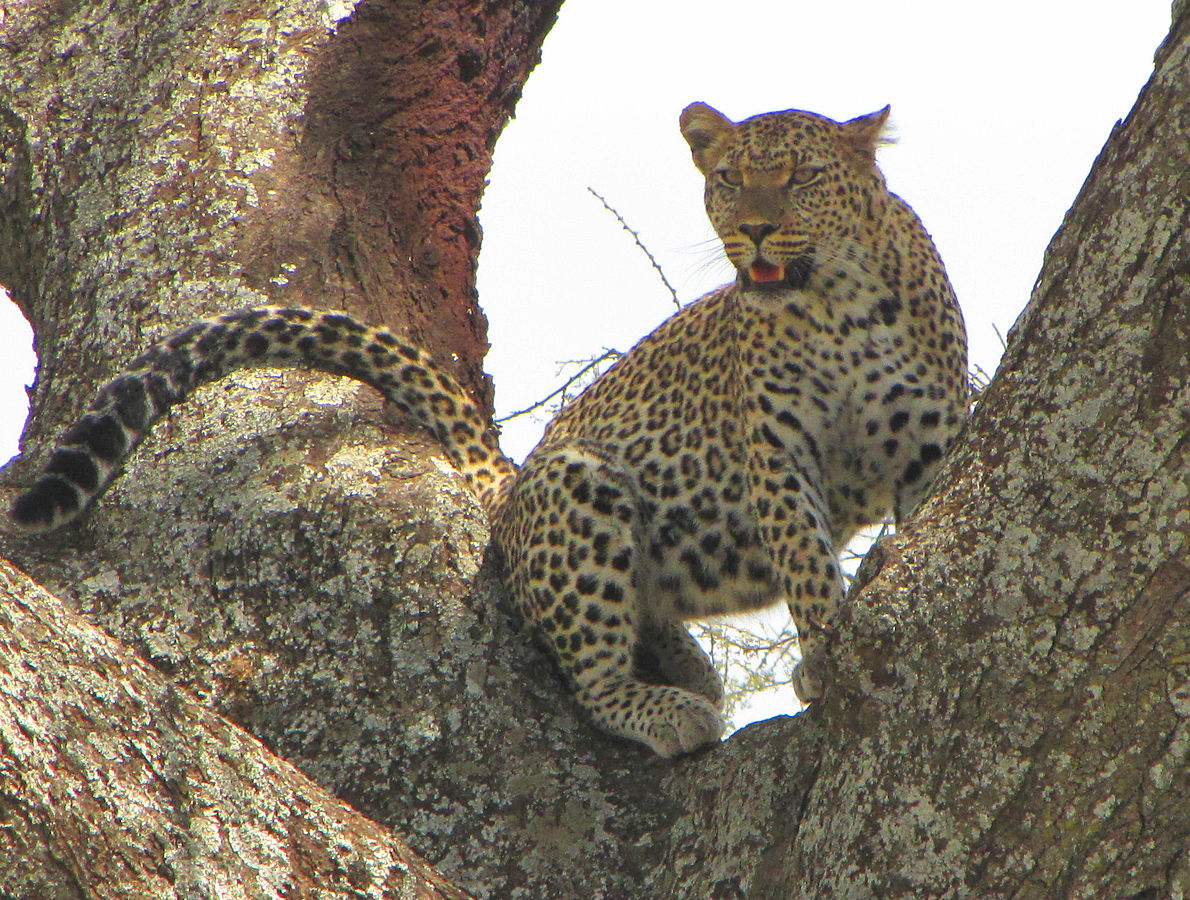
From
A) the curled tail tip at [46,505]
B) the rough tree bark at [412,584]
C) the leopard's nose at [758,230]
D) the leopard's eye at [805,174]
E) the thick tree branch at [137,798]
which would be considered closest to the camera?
the thick tree branch at [137,798]

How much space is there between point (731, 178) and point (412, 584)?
2.37 metres

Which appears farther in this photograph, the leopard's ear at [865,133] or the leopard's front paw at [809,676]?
the leopard's ear at [865,133]

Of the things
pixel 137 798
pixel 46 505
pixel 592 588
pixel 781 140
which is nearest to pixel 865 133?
pixel 781 140


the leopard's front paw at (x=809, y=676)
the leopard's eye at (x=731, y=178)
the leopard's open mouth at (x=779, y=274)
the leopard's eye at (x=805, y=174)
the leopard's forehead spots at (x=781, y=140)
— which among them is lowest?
the leopard's front paw at (x=809, y=676)

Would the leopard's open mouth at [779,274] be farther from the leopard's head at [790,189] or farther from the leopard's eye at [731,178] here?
the leopard's eye at [731,178]

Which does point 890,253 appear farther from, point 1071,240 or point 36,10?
point 36,10

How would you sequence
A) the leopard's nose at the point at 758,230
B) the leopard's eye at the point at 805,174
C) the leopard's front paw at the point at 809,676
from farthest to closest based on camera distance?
Result: the leopard's eye at the point at 805,174
the leopard's nose at the point at 758,230
the leopard's front paw at the point at 809,676

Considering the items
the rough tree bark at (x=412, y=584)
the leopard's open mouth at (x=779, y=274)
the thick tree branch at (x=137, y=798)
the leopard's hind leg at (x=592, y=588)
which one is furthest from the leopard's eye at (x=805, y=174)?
the thick tree branch at (x=137, y=798)

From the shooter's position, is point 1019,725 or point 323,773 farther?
point 323,773

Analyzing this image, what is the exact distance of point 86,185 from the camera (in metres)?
5.79

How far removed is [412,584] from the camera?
13.7 feet

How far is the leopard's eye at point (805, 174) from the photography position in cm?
554

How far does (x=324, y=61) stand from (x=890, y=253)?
2.64m

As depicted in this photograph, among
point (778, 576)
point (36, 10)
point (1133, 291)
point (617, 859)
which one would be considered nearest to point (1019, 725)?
point (1133, 291)
